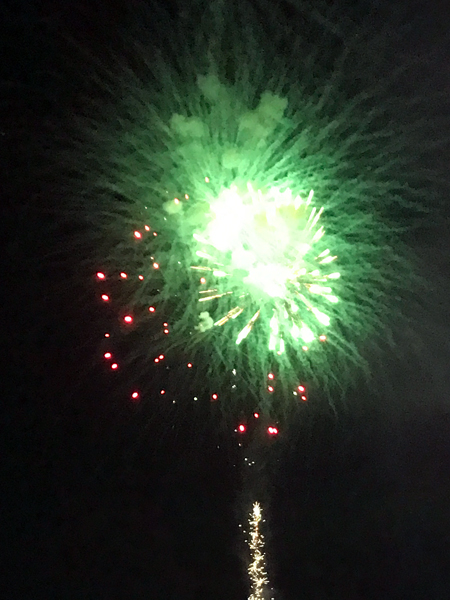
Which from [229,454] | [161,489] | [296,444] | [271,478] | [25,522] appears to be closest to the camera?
[25,522]

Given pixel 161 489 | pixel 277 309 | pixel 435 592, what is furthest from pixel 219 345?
pixel 435 592

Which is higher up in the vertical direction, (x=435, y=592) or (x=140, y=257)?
(x=140, y=257)

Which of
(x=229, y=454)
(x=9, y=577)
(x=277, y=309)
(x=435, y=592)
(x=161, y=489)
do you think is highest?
(x=277, y=309)

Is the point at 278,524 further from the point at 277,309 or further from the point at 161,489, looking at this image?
the point at 277,309

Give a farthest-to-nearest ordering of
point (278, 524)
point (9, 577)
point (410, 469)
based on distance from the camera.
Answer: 1. point (410, 469)
2. point (278, 524)
3. point (9, 577)

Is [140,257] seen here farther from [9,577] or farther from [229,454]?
[9,577]

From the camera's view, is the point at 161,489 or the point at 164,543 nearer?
the point at 164,543
